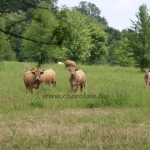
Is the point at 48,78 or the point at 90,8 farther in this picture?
the point at 90,8

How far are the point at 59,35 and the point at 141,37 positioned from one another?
3116cm

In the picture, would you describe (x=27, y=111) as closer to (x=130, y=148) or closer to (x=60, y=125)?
(x=60, y=125)

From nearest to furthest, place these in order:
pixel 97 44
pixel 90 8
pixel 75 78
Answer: pixel 75 78, pixel 97 44, pixel 90 8

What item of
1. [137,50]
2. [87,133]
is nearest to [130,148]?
[87,133]

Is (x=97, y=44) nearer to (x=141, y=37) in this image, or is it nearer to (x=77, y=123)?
(x=141, y=37)

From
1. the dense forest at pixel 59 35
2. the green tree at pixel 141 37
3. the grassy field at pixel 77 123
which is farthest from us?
the green tree at pixel 141 37

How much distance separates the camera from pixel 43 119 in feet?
34.8

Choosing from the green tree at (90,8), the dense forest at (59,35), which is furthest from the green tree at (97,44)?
the green tree at (90,8)

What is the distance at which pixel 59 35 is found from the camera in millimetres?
6312

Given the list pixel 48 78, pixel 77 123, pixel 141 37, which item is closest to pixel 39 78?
pixel 48 78

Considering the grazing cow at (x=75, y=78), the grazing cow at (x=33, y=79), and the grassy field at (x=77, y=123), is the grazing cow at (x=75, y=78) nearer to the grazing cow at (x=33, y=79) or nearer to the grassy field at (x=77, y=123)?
the grazing cow at (x=33, y=79)

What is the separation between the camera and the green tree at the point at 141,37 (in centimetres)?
3550

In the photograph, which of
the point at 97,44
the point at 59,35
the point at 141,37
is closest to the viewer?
the point at 59,35

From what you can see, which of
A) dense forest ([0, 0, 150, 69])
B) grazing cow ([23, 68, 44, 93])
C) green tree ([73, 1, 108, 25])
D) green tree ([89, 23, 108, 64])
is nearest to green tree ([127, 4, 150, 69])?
dense forest ([0, 0, 150, 69])
